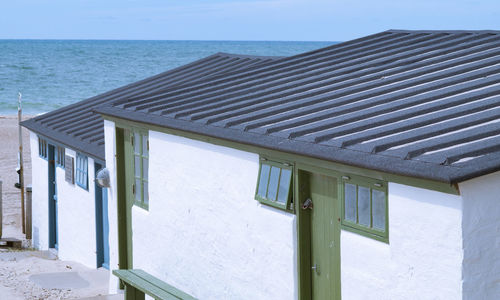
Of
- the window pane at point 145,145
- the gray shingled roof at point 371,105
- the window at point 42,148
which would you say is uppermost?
the gray shingled roof at point 371,105

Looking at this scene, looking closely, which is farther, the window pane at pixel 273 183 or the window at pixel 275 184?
the window pane at pixel 273 183

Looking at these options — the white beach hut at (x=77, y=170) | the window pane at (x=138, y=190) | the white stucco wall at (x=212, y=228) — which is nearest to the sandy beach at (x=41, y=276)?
the white beach hut at (x=77, y=170)

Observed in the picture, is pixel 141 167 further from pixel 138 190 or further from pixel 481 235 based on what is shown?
pixel 481 235

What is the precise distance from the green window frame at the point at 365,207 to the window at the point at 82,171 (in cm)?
870

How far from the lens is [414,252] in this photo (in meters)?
6.22

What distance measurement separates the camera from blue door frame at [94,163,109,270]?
571 inches

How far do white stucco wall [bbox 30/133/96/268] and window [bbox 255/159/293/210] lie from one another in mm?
7003

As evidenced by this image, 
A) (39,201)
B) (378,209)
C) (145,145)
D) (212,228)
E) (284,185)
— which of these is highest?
(145,145)

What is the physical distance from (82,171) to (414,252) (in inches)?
394

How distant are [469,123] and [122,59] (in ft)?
354

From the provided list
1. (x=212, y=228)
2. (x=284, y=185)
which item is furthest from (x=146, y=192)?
(x=284, y=185)

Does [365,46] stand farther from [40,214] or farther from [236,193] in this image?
[40,214]

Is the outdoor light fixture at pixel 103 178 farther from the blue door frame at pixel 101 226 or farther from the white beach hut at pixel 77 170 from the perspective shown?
the blue door frame at pixel 101 226

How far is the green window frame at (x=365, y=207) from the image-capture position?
6602 millimetres
